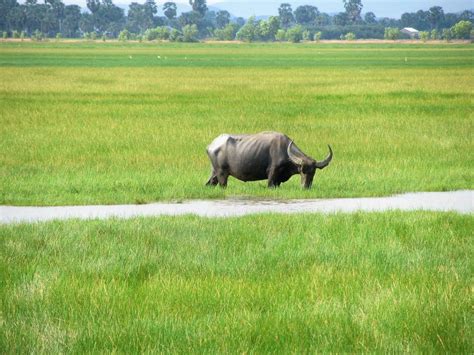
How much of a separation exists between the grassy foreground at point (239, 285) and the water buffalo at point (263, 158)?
2710 mm

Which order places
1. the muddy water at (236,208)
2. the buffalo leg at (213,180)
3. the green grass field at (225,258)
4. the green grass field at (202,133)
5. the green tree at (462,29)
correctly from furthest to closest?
the green tree at (462,29)
the green grass field at (202,133)
the buffalo leg at (213,180)
the muddy water at (236,208)
the green grass field at (225,258)

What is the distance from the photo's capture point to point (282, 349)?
6836 mm

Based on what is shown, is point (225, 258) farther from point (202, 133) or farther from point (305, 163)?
point (202, 133)

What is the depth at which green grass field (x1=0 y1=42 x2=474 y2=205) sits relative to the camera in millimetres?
16469

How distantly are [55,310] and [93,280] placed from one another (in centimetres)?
110

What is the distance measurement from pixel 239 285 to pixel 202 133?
16450mm

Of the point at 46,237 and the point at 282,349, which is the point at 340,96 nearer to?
the point at 46,237

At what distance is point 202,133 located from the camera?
24.9m

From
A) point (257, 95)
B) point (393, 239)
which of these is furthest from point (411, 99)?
point (393, 239)

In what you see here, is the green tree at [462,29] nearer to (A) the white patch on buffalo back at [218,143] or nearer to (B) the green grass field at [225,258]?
(B) the green grass field at [225,258]

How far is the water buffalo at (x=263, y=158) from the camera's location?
15.1m

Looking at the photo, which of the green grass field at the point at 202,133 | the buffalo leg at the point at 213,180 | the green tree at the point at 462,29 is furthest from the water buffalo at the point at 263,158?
the green tree at the point at 462,29

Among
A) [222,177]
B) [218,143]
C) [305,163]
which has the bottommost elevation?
[222,177]

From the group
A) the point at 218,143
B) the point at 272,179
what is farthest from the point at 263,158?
the point at 218,143
